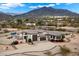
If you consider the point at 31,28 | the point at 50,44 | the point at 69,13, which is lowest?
the point at 50,44

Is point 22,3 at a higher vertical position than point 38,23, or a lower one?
higher

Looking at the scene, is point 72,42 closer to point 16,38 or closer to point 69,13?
point 69,13

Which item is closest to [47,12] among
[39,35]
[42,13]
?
[42,13]

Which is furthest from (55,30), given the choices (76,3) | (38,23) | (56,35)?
(76,3)

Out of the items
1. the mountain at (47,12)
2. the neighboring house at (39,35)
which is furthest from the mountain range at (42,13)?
the neighboring house at (39,35)

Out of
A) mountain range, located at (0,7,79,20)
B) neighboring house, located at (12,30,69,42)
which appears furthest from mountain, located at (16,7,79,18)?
neighboring house, located at (12,30,69,42)

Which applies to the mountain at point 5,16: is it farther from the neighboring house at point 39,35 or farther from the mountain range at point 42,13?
the neighboring house at point 39,35

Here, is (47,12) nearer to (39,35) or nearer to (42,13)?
(42,13)
